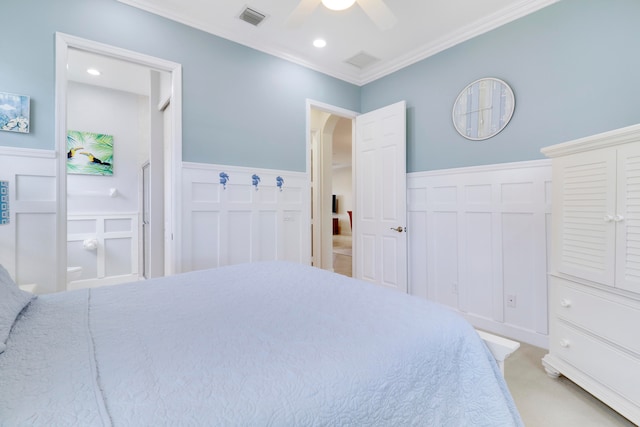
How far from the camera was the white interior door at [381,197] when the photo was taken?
3.16 metres

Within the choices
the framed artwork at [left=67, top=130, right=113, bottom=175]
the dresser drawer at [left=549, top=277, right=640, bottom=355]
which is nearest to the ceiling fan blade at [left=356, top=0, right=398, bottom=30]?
the dresser drawer at [left=549, top=277, right=640, bottom=355]

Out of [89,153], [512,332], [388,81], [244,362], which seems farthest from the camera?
[89,153]

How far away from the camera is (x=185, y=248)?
99.0 inches

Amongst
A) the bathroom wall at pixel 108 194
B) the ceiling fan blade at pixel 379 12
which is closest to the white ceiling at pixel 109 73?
the bathroom wall at pixel 108 194

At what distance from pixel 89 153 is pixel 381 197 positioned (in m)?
3.71

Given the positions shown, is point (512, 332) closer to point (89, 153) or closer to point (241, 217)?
point (241, 217)

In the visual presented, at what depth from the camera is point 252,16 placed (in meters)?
2.51

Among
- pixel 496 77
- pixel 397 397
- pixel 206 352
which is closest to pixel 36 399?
pixel 206 352

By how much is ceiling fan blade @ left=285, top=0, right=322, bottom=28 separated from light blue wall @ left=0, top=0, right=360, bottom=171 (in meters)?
1.09

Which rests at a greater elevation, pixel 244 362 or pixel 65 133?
pixel 65 133

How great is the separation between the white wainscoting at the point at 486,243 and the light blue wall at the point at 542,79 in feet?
0.59

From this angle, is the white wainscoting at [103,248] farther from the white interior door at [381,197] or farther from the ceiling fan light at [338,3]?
the ceiling fan light at [338,3]

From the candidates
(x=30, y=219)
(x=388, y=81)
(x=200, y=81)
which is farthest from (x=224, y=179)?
(x=388, y=81)

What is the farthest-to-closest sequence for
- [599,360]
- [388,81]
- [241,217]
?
[388,81]
[241,217]
[599,360]
